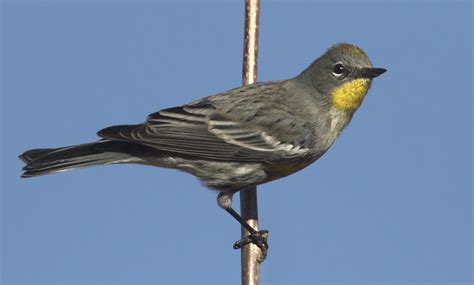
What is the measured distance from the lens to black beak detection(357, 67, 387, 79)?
218 inches

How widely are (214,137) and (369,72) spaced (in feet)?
5.18

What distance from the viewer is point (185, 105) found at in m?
6.27

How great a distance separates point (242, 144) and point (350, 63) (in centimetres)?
128

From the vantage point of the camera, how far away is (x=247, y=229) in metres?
5.97

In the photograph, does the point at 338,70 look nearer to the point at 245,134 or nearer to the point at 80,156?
the point at 245,134

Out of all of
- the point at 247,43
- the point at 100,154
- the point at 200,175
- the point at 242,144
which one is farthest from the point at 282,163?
the point at 100,154

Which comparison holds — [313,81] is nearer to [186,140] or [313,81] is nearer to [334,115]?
[334,115]

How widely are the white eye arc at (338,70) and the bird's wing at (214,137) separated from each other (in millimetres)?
765

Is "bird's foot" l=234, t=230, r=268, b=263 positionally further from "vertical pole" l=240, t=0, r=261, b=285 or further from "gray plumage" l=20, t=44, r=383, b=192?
"gray plumage" l=20, t=44, r=383, b=192

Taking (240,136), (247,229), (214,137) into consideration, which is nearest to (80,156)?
(214,137)

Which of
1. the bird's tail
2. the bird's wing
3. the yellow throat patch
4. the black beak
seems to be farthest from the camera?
the bird's wing

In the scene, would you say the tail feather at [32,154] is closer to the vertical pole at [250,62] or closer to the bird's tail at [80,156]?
the bird's tail at [80,156]

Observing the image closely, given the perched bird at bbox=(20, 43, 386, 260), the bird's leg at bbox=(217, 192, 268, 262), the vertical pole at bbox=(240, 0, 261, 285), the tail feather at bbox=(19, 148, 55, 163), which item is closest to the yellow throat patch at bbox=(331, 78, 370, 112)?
the perched bird at bbox=(20, 43, 386, 260)

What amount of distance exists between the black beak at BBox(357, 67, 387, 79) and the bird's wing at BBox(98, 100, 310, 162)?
0.86 metres
